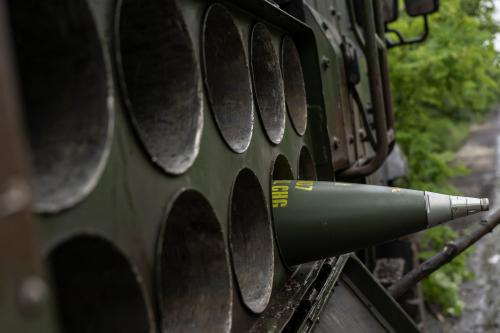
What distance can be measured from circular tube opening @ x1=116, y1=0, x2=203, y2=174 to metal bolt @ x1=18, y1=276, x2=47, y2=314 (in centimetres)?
124

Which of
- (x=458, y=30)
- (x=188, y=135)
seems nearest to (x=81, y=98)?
(x=188, y=135)

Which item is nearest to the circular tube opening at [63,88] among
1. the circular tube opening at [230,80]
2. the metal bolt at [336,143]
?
the circular tube opening at [230,80]

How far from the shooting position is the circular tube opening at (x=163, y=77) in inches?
86.4

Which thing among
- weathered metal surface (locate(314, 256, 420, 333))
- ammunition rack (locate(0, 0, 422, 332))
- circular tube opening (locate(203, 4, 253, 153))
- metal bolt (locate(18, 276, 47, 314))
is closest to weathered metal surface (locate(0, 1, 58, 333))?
metal bolt (locate(18, 276, 47, 314))

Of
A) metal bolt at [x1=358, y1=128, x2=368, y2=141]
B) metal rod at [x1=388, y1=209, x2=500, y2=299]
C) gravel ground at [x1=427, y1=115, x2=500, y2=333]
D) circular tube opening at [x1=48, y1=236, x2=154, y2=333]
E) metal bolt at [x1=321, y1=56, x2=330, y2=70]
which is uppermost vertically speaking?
metal bolt at [x1=321, y1=56, x2=330, y2=70]

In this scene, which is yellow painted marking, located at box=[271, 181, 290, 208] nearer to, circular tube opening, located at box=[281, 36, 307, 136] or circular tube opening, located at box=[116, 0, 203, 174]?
circular tube opening, located at box=[281, 36, 307, 136]

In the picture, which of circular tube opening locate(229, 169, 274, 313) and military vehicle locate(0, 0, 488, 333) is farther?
circular tube opening locate(229, 169, 274, 313)

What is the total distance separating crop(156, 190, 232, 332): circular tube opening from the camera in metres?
2.25

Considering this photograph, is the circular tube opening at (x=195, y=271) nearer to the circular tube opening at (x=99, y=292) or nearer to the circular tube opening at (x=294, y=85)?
the circular tube opening at (x=99, y=292)

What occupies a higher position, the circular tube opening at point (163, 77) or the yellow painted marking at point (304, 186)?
the circular tube opening at point (163, 77)

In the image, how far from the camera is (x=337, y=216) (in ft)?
10.0

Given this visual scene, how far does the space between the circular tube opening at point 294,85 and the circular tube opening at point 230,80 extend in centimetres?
86

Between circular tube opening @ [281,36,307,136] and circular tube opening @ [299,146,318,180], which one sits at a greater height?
circular tube opening @ [281,36,307,136]

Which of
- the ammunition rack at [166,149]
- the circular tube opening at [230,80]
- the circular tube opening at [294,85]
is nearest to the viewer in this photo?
the ammunition rack at [166,149]
